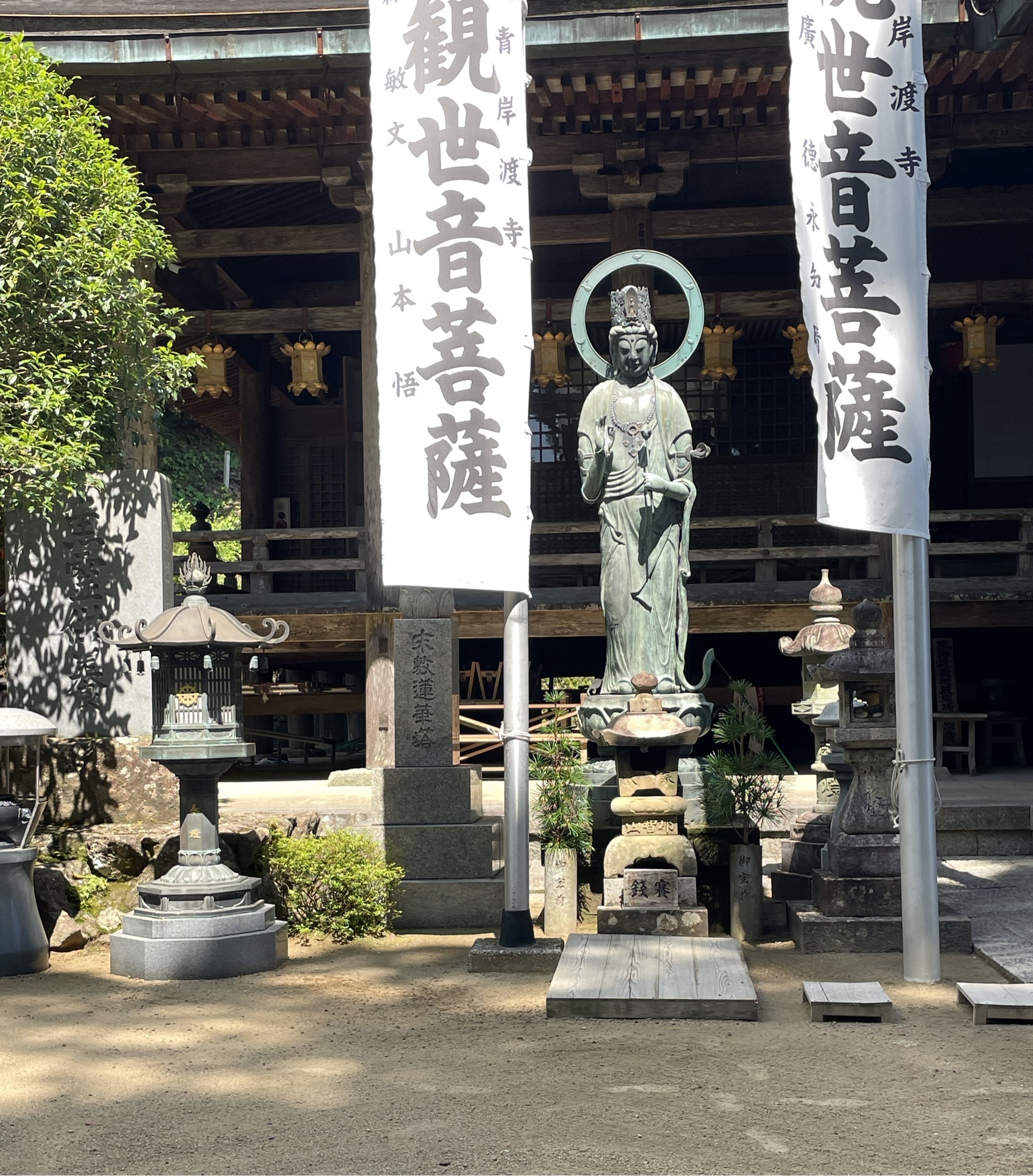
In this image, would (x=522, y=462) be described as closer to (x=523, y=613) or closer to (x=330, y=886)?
(x=523, y=613)

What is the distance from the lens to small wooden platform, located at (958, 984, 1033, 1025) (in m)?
5.69

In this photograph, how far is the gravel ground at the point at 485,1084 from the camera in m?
4.13

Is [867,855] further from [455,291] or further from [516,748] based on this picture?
[455,291]

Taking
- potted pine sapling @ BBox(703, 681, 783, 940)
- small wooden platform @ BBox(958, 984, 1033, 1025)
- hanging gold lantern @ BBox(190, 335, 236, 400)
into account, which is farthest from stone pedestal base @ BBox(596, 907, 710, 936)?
hanging gold lantern @ BBox(190, 335, 236, 400)

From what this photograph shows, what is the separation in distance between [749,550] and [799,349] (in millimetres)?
2190

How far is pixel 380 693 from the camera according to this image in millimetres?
12617

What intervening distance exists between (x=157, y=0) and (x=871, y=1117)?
11.6 metres

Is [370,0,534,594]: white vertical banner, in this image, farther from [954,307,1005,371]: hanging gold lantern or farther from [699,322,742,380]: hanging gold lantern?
[954,307,1005,371]: hanging gold lantern

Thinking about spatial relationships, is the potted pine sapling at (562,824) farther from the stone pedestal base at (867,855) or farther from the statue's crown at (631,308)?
the statue's crown at (631,308)

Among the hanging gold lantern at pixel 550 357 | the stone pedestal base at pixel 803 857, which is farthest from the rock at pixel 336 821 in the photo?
the hanging gold lantern at pixel 550 357

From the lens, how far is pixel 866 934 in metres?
7.34

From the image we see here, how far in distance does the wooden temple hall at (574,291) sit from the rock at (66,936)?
Result: 9.04 ft

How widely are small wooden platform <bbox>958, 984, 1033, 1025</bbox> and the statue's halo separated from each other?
427 centimetres

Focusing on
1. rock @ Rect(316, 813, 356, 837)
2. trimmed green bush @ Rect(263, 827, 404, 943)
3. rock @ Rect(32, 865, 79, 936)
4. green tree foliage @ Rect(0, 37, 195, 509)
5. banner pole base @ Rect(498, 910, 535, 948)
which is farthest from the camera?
rock @ Rect(316, 813, 356, 837)
